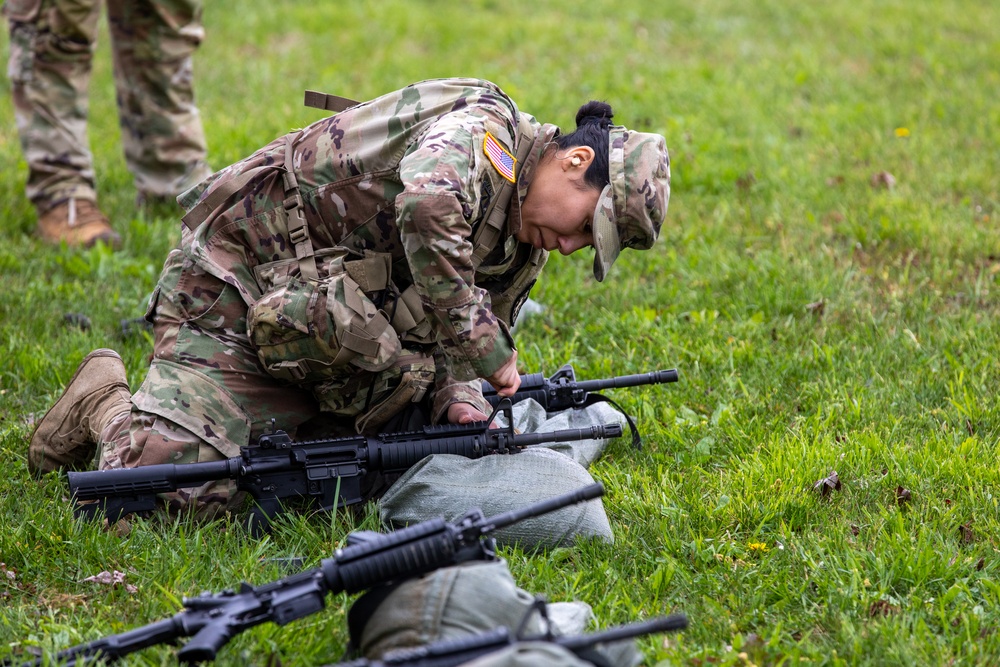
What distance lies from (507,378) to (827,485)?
1.30 m

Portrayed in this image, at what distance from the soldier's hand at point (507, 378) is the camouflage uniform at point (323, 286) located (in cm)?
5

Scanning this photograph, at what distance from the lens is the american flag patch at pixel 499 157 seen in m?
3.60

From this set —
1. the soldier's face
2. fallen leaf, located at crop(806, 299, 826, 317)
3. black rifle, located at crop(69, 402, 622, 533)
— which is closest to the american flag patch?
the soldier's face

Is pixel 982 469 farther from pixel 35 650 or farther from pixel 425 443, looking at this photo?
pixel 35 650

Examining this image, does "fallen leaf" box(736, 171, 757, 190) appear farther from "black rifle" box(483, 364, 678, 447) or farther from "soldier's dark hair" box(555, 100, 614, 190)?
"soldier's dark hair" box(555, 100, 614, 190)

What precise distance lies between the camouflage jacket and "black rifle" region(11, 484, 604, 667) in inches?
37.2

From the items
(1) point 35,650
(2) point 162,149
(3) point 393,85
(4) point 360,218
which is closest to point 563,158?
(4) point 360,218

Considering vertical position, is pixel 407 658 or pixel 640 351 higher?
pixel 407 658

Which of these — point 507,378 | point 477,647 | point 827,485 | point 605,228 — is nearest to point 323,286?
point 507,378

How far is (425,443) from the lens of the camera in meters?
3.98

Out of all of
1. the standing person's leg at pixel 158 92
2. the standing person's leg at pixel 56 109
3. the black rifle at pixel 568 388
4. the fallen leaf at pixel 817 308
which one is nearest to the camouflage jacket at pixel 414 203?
the black rifle at pixel 568 388

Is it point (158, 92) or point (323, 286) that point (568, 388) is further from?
point (158, 92)

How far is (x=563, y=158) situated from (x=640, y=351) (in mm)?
1683

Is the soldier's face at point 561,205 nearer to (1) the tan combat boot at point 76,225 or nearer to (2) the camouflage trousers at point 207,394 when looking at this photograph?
(2) the camouflage trousers at point 207,394
